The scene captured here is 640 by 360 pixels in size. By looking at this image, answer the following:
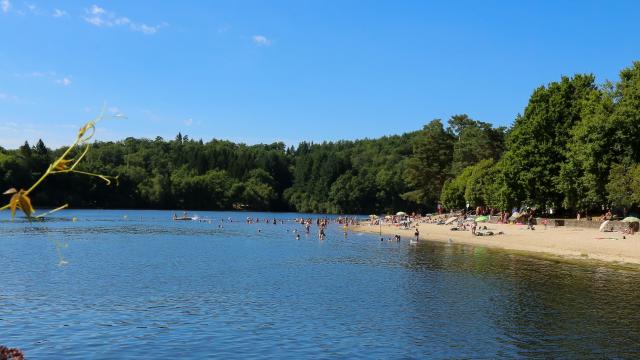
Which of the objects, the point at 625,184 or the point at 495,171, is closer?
the point at 625,184

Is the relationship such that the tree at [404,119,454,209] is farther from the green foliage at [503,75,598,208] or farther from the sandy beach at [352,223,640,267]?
the sandy beach at [352,223,640,267]

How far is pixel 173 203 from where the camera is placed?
19512 centimetres

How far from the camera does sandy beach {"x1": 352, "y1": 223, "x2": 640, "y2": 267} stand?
46.4m

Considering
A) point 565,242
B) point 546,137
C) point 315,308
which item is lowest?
point 315,308

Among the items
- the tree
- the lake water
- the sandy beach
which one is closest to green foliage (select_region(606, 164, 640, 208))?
the sandy beach

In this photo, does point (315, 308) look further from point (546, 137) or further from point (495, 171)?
point (495, 171)

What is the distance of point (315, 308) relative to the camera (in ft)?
86.1

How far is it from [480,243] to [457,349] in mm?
45049

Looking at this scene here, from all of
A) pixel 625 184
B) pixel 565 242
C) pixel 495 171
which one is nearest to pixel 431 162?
pixel 495 171

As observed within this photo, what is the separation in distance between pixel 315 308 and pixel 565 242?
36.8 m

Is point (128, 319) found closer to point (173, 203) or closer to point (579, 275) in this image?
point (579, 275)

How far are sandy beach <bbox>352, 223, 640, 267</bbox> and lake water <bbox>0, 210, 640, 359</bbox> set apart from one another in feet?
17.8

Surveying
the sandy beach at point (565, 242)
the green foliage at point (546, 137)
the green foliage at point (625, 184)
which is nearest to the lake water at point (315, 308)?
the sandy beach at point (565, 242)

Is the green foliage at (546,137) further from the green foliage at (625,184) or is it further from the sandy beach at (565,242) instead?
the green foliage at (625,184)
